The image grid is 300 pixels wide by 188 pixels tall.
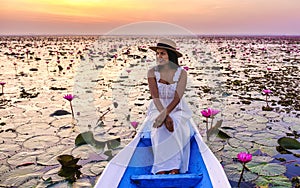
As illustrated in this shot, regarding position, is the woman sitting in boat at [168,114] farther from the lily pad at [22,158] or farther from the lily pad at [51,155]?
the lily pad at [22,158]

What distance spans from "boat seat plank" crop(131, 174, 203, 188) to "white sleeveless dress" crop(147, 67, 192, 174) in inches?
15.8

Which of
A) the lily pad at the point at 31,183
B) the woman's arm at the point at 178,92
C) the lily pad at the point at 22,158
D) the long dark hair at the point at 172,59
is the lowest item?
the lily pad at the point at 31,183

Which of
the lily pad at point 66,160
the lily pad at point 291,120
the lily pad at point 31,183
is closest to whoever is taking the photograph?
the lily pad at point 66,160

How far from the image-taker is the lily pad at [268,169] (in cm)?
281

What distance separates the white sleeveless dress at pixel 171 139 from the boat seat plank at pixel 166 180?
0.40 meters

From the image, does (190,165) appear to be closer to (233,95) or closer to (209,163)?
(209,163)

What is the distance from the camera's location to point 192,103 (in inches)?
220

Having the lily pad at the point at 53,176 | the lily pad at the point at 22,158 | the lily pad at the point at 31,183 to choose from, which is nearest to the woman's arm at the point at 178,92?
the lily pad at the point at 53,176

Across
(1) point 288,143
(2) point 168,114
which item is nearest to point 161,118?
(2) point 168,114

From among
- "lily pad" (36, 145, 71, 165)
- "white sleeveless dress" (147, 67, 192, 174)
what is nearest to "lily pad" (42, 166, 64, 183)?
"lily pad" (36, 145, 71, 165)

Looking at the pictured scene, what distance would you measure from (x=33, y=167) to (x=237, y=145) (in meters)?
2.30

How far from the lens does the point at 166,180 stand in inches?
79.8

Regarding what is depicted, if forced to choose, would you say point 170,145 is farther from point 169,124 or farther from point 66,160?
point 66,160

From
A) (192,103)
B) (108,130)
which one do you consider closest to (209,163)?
(108,130)
